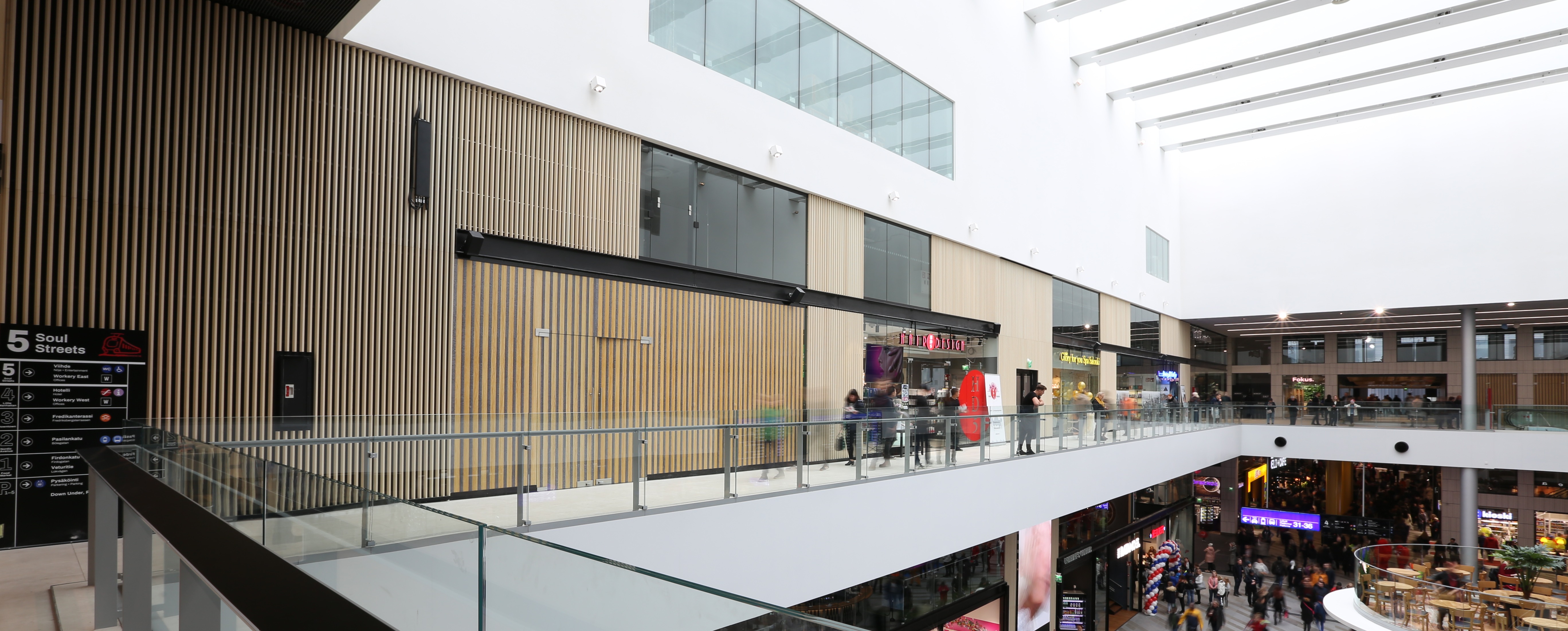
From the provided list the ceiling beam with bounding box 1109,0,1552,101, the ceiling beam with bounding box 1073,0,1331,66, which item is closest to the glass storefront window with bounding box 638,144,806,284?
the ceiling beam with bounding box 1073,0,1331,66

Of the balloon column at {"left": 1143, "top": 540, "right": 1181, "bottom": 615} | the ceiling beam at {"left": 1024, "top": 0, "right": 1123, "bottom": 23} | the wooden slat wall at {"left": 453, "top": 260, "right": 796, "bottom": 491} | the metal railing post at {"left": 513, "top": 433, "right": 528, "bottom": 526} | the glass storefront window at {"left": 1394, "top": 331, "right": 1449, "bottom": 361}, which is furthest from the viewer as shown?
the glass storefront window at {"left": 1394, "top": 331, "right": 1449, "bottom": 361}

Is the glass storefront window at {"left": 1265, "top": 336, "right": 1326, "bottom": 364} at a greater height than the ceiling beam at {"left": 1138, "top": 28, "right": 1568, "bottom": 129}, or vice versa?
the ceiling beam at {"left": 1138, "top": 28, "right": 1568, "bottom": 129}

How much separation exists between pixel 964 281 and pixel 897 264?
2.65m

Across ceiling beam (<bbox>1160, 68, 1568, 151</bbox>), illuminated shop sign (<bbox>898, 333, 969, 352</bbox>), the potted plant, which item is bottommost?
the potted plant

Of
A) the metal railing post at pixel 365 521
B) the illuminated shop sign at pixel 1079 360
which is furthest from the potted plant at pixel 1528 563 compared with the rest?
the metal railing post at pixel 365 521

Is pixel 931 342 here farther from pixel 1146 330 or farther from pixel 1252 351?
pixel 1252 351

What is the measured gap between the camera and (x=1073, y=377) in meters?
23.3

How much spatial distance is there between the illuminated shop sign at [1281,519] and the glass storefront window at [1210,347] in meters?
6.63

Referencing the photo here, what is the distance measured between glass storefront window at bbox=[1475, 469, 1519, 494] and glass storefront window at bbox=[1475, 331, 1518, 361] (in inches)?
183

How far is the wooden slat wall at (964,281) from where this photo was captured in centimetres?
1722

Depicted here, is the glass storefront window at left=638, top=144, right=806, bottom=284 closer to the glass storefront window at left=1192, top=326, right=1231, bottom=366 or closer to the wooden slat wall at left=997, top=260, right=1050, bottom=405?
the wooden slat wall at left=997, top=260, right=1050, bottom=405

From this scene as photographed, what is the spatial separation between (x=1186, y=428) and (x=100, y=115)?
21571mm

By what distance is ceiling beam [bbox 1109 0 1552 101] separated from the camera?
781 inches

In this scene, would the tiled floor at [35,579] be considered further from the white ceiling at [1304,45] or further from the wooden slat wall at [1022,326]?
the white ceiling at [1304,45]
